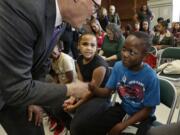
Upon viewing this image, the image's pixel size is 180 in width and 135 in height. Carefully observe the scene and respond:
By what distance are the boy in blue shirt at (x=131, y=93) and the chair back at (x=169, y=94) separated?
0.22 feet

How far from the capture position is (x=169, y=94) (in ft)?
6.22

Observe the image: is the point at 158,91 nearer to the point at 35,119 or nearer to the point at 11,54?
the point at 35,119

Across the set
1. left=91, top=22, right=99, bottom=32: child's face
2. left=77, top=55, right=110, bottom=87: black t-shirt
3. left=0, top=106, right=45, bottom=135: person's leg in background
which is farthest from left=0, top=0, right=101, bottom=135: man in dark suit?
left=91, top=22, right=99, bottom=32: child's face

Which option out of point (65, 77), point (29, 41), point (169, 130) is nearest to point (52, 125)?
point (65, 77)

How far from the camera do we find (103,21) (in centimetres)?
716

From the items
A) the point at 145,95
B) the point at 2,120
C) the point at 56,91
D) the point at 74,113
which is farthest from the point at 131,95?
the point at 56,91

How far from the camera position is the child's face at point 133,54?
199 cm

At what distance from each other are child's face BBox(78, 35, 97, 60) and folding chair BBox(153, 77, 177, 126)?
78cm

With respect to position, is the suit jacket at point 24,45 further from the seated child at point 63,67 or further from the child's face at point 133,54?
the seated child at point 63,67

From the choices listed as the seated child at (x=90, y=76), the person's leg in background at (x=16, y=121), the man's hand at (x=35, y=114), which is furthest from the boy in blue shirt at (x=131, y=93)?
the person's leg in background at (x=16, y=121)

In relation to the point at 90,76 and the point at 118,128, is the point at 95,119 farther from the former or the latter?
the point at 90,76

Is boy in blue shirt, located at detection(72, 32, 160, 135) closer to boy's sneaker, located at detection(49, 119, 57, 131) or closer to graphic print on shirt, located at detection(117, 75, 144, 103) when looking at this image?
graphic print on shirt, located at detection(117, 75, 144, 103)

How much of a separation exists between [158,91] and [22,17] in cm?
118

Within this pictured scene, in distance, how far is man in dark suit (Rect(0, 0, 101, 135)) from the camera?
3.14 ft
